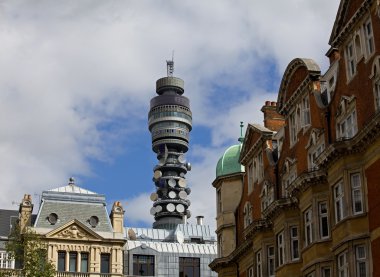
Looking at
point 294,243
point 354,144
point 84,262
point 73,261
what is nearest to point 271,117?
point 294,243

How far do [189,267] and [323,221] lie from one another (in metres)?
51.3

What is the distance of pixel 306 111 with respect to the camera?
4944 cm

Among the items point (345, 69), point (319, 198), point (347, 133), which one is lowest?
point (319, 198)

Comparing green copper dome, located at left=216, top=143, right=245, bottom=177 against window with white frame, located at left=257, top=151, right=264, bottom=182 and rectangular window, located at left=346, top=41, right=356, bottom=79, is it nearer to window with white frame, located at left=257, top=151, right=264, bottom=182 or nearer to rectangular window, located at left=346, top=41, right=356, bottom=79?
window with white frame, located at left=257, top=151, right=264, bottom=182

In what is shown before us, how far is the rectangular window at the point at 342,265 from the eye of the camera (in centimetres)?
3972

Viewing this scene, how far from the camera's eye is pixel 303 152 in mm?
48969

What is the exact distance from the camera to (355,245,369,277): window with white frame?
38.2 metres

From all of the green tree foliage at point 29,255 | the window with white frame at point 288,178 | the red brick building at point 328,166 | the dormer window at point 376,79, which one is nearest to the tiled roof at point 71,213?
the green tree foliage at point 29,255

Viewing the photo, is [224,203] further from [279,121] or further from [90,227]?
[90,227]

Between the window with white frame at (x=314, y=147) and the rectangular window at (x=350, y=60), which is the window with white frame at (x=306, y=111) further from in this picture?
the rectangular window at (x=350, y=60)

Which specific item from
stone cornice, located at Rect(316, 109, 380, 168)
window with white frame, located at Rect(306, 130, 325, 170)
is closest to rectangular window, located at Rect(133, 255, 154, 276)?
window with white frame, located at Rect(306, 130, 325, 170)

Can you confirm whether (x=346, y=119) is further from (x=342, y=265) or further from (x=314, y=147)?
(x=342, y=265)

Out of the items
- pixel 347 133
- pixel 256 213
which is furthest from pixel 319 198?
pixel 256 213

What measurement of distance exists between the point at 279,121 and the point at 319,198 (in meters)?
19.9
